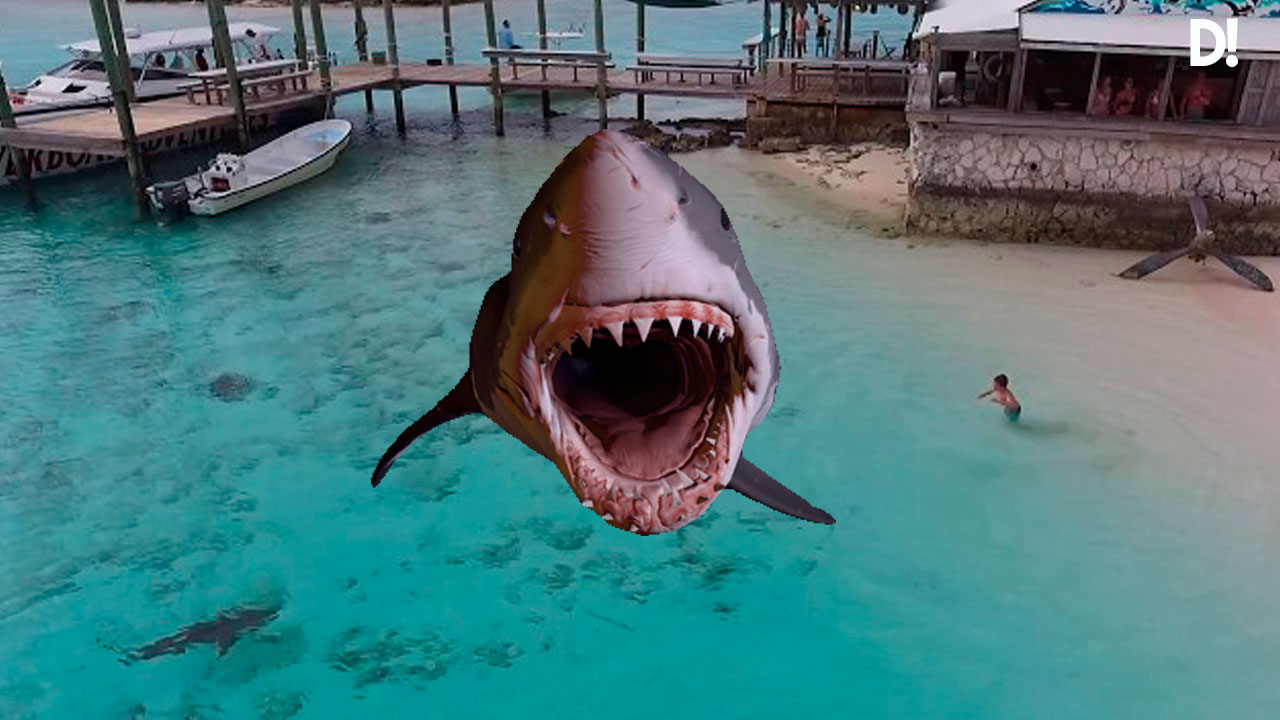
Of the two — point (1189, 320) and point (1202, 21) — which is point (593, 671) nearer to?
point (1189, 320)

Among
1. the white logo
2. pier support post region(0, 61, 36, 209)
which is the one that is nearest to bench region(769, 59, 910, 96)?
the white logo

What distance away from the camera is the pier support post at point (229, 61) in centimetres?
2130

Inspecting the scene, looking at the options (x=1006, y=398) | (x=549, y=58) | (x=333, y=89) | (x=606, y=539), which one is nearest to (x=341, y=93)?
(x=333, y=89)

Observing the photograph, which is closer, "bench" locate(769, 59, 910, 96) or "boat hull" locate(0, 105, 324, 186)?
"boat hull" locate(0, 105, 324, 186)

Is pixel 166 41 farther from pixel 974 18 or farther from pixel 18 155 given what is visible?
pixel 974 18

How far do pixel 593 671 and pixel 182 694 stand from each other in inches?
Answer: 141

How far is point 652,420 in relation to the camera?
3.47 meters

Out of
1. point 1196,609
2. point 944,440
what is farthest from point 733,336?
point 944,440

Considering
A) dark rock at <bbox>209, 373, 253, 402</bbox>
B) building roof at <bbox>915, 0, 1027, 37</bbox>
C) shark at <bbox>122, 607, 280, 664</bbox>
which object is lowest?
shark at <bbox>122, 607, 280, 664</bbox>

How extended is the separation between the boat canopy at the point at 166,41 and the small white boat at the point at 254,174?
3.96 m

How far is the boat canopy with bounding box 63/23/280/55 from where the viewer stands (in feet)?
79.2

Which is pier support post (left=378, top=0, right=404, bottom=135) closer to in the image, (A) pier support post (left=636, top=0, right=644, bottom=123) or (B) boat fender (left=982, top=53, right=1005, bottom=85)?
(A) pier support post (left=636, top=0, right=644, bottom=123)

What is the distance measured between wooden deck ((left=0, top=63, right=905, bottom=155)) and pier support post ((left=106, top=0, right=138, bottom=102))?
2.14ft

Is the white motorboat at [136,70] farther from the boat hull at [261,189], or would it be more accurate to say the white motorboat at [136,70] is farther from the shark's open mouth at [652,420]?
the shark's open mouth at [652,420]
